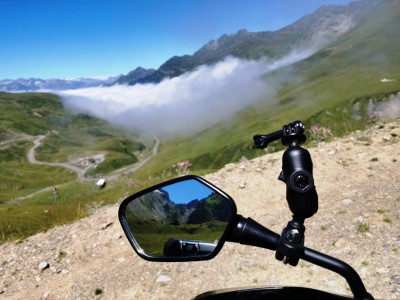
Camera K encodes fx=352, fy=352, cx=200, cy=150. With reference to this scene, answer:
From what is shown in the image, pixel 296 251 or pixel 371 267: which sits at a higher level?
pixel 296 251

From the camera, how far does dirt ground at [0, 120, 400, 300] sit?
32.6 ft

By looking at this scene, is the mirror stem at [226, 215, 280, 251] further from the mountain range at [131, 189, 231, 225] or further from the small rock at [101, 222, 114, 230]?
the small rock at [101, 222, 114, 230]

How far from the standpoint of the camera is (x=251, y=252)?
37.6 feet

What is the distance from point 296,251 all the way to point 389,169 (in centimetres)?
1482

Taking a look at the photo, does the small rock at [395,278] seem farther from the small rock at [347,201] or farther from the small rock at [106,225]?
the small rock at [106,225]

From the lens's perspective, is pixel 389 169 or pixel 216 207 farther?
pixel 389 169

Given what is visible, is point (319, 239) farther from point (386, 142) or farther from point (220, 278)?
point (386, 142)

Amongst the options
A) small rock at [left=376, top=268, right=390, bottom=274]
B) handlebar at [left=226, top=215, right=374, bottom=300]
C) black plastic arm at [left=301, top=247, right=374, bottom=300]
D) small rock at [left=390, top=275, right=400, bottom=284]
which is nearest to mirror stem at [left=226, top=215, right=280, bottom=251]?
handlebar at [left=226, top=215, right=374, bottom=300]

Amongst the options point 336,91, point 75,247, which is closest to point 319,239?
point 75,247

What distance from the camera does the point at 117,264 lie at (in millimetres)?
11922

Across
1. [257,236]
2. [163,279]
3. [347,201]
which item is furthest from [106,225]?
[257,236]

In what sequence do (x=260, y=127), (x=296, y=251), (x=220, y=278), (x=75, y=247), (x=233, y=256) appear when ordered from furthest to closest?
(x=260, y=127) < (x=75, y=247) < (x=233, y=256) < (x=220, y=278) < (x=296, y=251)

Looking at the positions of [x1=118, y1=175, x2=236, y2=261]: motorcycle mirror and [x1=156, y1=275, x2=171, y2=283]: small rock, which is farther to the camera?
[x1=156, y1=275, x2=171, y2=283]: small rock

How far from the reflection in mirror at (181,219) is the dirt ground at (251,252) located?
21.1ft
